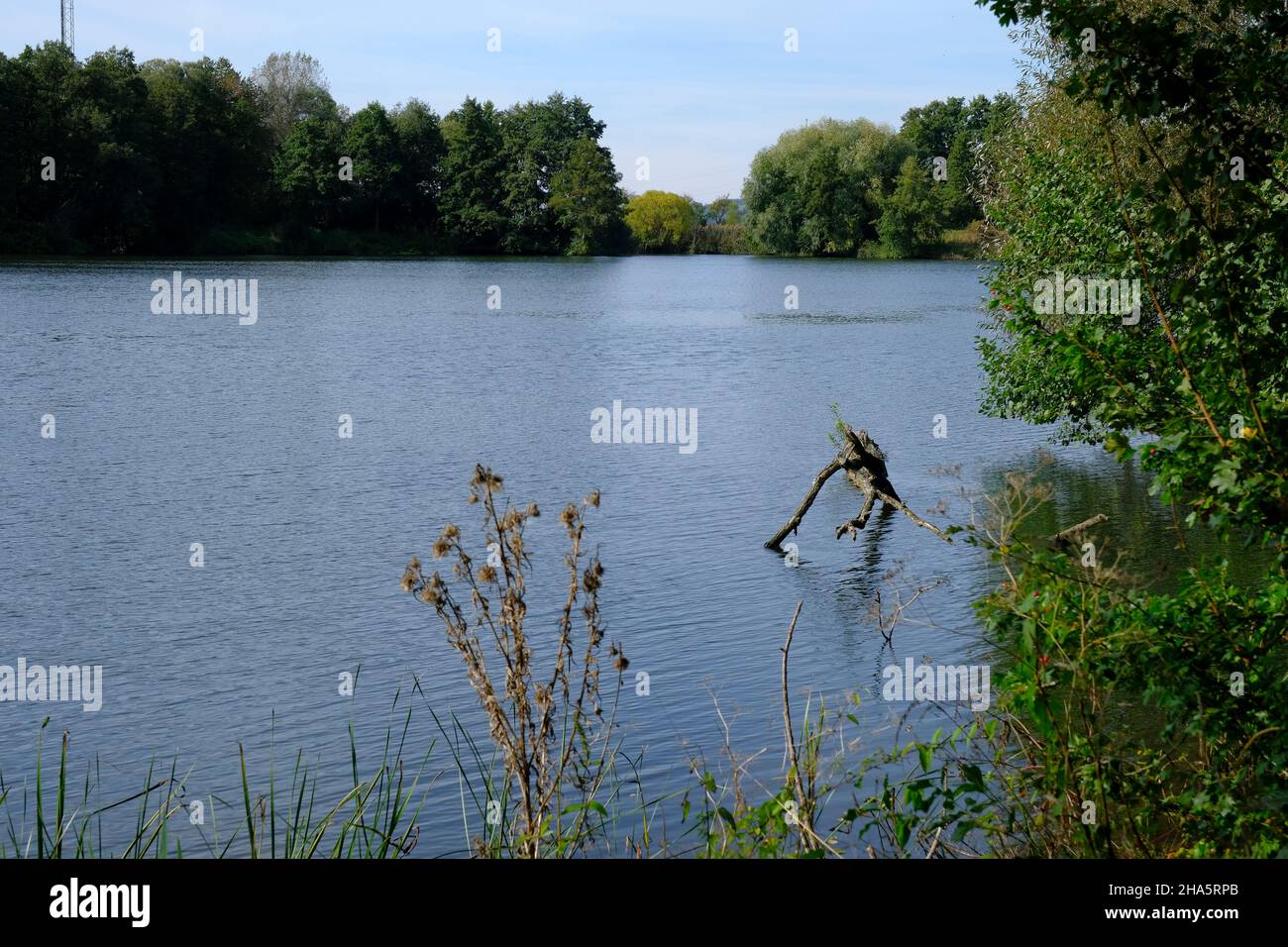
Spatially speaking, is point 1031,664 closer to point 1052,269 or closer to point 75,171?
point 1052,269

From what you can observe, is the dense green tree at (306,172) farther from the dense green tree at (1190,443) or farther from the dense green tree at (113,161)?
the dense green tree at (1190,443)

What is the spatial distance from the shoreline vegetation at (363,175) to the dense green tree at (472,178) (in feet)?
0.46

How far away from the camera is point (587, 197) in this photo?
10281 centimetres

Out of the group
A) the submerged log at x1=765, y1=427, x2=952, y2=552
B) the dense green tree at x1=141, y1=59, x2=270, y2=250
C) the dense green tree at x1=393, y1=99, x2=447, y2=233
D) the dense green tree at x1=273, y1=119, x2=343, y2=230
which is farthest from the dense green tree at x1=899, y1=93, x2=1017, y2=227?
the submerged log at x1=765, y1=427, x2=952, y2=552

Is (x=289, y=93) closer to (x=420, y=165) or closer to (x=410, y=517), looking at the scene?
(x=420, y=165)

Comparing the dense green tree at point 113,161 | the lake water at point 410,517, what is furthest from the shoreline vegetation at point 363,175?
the lake water at point 410,517

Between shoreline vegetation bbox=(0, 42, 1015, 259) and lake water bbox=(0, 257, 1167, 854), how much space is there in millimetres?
38198

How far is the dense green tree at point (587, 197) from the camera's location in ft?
333

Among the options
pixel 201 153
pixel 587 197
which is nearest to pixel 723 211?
pixel 587 197

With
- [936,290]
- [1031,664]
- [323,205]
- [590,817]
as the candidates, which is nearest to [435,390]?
[590,817]

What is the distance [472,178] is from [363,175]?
957cm

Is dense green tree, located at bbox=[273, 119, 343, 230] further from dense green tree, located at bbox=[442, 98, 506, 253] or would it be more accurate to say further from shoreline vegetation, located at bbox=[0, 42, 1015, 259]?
dense green tree, located at bbox=[442, 98, 506, 253]

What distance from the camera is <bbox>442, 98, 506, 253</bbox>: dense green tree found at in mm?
96438

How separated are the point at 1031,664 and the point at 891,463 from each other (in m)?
17.1
